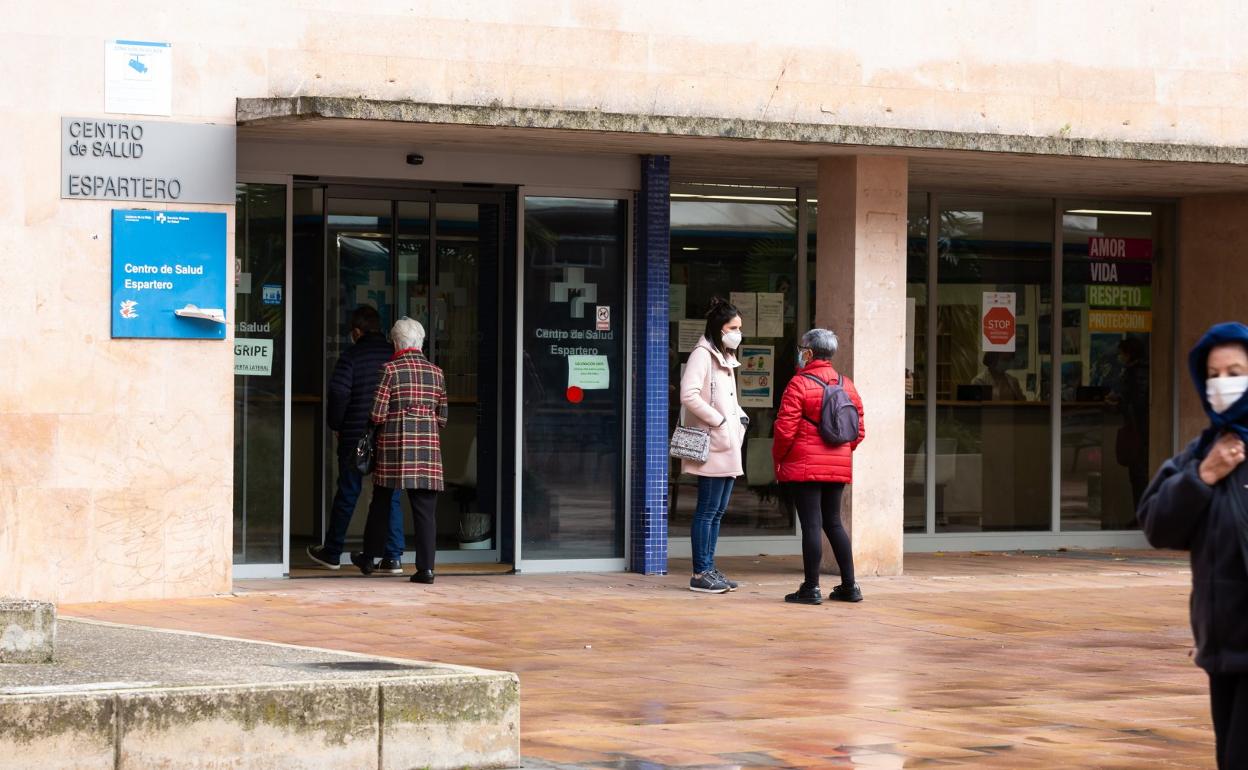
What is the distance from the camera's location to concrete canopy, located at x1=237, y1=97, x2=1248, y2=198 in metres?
12.1

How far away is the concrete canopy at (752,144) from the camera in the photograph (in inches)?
477

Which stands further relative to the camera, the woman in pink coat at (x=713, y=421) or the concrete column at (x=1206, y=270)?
the concrete column at (x=1206, y=270)

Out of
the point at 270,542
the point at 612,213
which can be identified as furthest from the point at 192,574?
the point at 612,213

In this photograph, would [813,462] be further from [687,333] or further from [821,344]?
[687,333]

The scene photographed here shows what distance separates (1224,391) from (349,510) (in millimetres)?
9363

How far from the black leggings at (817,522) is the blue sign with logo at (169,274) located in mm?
3773

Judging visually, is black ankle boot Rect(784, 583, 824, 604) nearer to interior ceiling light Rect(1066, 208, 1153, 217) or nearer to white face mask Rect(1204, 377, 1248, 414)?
interior ceiling light Rect(1066, 208, 1153, 217)

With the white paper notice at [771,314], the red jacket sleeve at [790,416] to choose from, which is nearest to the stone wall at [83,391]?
the red jacket sleeve at [790,416]

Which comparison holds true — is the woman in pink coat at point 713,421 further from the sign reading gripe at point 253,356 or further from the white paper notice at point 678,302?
the sign reading gripe at point 253,356

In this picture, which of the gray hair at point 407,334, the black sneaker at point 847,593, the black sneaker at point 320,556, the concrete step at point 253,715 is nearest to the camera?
the concrete step at point 253,715

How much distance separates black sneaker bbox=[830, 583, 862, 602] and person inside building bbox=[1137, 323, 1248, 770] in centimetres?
756

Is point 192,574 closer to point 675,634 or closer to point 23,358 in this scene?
point 23,358

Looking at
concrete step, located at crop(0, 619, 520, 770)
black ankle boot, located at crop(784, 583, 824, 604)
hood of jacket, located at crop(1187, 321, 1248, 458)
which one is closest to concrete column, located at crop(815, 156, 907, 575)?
black ankle boot, located at crop(784, 583, 824, 604)

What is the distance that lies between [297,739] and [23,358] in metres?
5.81
